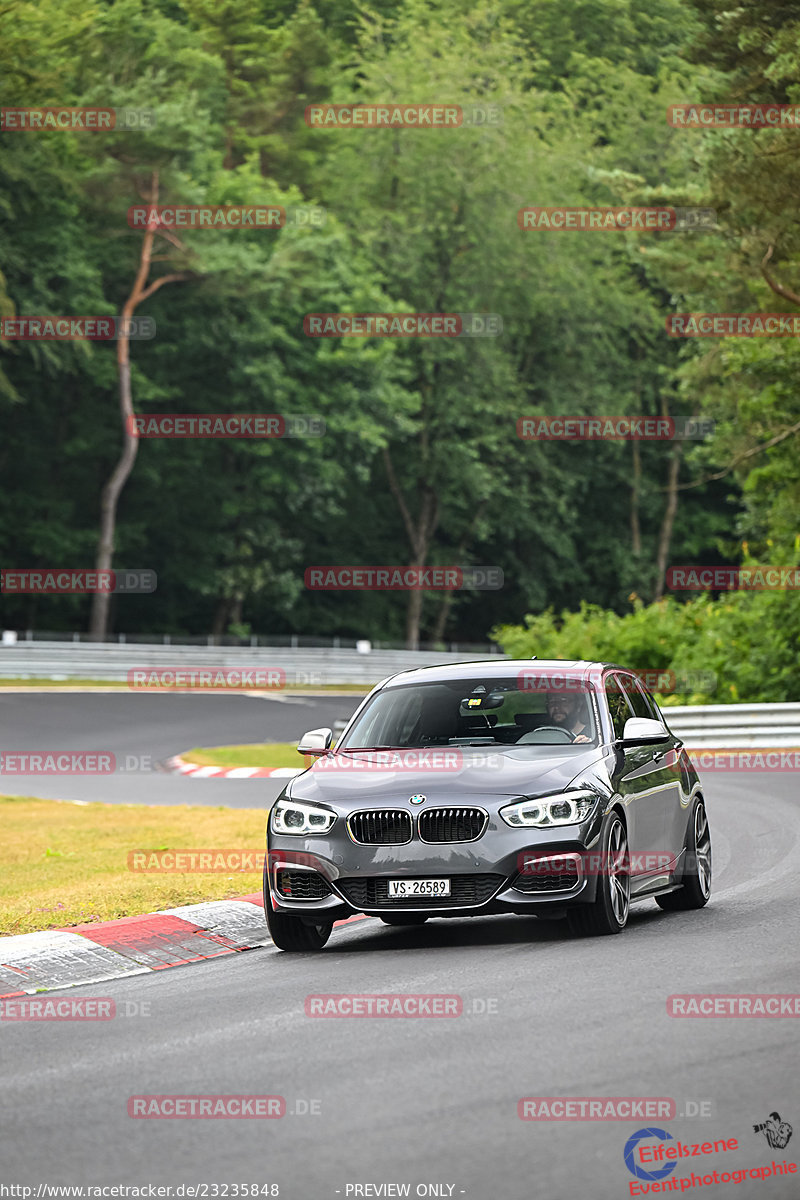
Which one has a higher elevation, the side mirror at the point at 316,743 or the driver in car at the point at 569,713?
the driver in car at the point at 569,713

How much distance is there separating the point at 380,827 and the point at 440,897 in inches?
20.8

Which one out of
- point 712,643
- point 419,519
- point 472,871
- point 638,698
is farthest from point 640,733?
point 419,519

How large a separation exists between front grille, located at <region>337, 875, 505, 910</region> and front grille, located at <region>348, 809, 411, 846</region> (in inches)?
8.8

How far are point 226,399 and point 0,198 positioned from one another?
10.8 meters

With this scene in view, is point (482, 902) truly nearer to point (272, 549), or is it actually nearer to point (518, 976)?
point (518, 976)

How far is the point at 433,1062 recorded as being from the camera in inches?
280

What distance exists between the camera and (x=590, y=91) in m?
87.0

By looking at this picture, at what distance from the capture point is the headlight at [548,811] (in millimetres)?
10039

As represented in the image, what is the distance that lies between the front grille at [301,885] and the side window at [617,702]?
2.23 metres

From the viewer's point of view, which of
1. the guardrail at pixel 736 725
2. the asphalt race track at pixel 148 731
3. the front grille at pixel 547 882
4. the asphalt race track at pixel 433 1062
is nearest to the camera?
the asphalt race track at pixel 433 1062

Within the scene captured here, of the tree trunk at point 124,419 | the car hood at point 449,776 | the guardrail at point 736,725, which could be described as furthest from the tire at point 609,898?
the tree trunk at point 124,419

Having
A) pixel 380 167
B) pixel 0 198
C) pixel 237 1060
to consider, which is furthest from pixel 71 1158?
pixel 380 167

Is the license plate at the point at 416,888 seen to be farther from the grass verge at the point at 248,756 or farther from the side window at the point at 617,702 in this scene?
the grass verge at the point at 248,756

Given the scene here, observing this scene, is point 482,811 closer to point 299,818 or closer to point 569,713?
point 299,818
